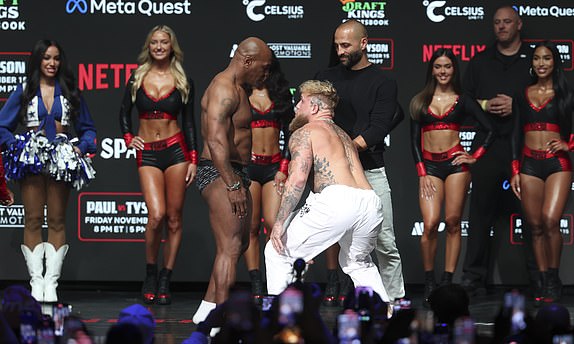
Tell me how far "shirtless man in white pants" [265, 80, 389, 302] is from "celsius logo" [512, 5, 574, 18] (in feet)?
10.3

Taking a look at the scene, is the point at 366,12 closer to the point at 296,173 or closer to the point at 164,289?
the point at 164,289

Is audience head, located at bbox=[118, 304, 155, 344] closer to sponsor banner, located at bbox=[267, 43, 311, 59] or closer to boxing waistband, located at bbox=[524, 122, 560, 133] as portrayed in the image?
boxing waistband, located at bbox=[524, 122, 560, 133]

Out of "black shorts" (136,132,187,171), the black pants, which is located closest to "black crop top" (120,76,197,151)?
"black shorts" (136,132,187,171)

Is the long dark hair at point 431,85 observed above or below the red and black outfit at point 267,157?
above

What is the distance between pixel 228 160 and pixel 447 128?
2598 millimetres

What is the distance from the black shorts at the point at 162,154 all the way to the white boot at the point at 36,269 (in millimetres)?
948

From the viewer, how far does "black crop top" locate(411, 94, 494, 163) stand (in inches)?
304

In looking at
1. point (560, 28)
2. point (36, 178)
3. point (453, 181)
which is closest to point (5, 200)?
point (36, 178)

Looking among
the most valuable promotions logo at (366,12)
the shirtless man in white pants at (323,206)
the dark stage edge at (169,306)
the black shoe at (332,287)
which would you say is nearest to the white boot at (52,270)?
the dark stage edge at (169,306)

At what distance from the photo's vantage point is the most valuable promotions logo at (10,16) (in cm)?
846

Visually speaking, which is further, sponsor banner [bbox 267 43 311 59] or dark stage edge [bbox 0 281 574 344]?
sponsor banner [bbox 267 43 311 59]

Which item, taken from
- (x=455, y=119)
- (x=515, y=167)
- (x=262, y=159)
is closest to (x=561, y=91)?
(x=515, y=167)

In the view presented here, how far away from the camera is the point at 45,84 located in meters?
7.36

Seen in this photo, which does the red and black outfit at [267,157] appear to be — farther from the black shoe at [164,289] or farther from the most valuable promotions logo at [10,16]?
the most valuable promotions logo at [10,16]
